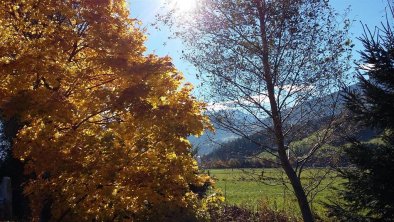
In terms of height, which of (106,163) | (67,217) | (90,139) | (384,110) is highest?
(384,110)

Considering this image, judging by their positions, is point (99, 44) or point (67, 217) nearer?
point (99, 44)

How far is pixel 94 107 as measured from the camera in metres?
6.38

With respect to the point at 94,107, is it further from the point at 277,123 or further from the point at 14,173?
the point at 14,173

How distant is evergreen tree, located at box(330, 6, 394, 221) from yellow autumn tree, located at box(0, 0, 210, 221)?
274cm

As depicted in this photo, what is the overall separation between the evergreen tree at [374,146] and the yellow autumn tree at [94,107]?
274 centimetres

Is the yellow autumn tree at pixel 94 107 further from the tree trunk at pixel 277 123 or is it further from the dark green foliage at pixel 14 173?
the dark green foliage at pixel 14 173

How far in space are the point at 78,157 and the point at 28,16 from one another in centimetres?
262

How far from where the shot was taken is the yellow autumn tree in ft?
19.0

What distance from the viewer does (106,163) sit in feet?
20.9

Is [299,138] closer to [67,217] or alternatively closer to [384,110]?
[384,110]

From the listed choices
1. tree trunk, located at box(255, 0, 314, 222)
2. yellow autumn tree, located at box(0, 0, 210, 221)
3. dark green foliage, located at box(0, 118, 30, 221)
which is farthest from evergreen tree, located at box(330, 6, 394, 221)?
dark green foliage, located at box(0, 118, 30, 221)

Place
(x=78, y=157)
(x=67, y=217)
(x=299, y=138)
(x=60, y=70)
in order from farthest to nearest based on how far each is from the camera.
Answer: (x=299, y=138), (x=67, y=217), (x=78, y=157), (x=60, y=70)

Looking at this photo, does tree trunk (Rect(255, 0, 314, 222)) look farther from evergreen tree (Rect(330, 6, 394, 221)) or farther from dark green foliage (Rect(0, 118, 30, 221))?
dark green foliage (Rect(0, 118, 30, 221))

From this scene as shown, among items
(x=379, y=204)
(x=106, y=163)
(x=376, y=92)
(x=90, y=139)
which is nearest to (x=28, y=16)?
(x=90, y=139)
